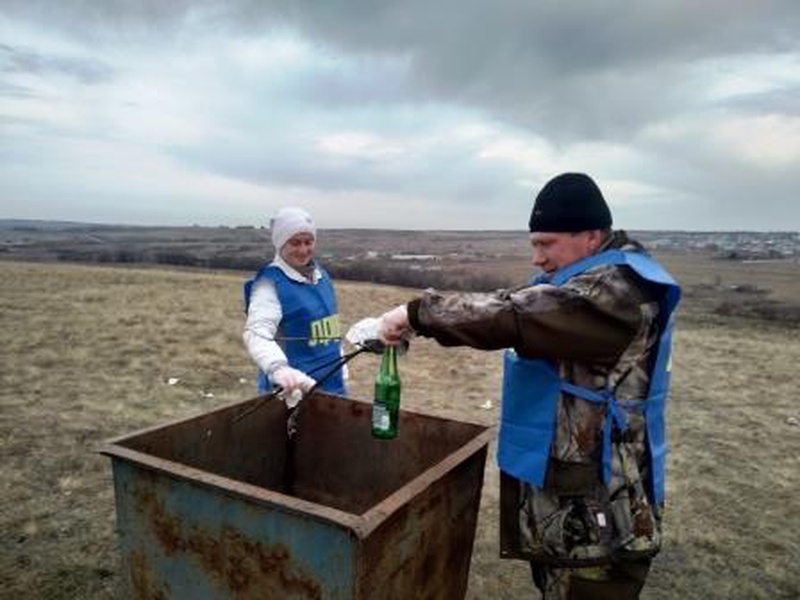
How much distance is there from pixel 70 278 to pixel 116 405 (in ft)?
42.4

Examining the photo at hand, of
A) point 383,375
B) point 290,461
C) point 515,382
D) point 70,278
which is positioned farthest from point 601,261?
point 70,278

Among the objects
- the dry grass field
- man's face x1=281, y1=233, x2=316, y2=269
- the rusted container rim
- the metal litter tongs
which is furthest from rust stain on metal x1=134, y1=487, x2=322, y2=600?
man's face x1=281, y1=233, x2=316, y2=269

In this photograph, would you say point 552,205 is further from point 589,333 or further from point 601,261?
point 589,333

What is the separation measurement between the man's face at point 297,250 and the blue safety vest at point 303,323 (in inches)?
4.4

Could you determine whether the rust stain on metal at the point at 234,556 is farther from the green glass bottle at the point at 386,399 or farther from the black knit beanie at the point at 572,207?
the black knit beanie at the point at 572,207

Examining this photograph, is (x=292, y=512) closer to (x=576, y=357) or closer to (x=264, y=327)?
(x=576, y=357)

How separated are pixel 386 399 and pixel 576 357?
922 millimetres

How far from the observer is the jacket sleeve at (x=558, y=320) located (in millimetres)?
2133

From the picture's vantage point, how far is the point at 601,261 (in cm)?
228

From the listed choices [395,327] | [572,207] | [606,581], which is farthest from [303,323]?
[606,581]

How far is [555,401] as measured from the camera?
2.36 m

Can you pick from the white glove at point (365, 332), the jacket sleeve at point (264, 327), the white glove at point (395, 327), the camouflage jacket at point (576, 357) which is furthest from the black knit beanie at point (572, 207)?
the jacket sleeve at point (264, 327)

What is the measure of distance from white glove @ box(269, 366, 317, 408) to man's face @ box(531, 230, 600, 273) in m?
1.33

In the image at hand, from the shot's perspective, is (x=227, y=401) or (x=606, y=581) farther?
(x=227, y=401)
